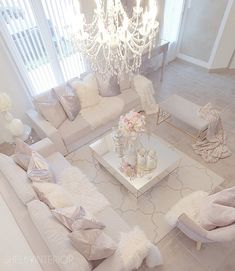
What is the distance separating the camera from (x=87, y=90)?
3.16 metres

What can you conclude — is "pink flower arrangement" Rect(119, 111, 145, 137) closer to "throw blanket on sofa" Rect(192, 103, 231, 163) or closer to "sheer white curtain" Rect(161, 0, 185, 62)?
"throw blanket on sofa" Rect(192, 103, 231, 163)

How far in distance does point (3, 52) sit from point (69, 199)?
2.17 m

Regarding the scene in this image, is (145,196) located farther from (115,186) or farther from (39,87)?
(39,87)

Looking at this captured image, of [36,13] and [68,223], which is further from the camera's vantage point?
[36,13]

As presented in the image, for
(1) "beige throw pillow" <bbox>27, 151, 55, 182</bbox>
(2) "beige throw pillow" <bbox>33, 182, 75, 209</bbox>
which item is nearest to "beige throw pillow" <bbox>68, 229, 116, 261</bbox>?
(2) "beige throw pillow" <bbox>33, 182, 75, 209</bbox>

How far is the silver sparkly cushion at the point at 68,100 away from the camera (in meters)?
2.95

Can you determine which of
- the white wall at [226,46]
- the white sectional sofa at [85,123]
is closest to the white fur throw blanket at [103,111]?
the white sectional sofa at [85,123]

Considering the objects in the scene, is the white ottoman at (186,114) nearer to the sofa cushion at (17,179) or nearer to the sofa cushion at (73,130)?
the sofa cushion at (73,130)

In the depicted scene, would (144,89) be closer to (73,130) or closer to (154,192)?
(73,130)

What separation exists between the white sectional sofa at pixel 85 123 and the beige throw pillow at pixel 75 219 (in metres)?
1.30

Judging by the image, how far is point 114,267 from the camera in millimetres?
1516

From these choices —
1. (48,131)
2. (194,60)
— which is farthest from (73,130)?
(194,60)

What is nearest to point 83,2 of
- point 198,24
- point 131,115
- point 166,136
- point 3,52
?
point 3,52

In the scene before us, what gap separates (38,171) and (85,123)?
1.14m
